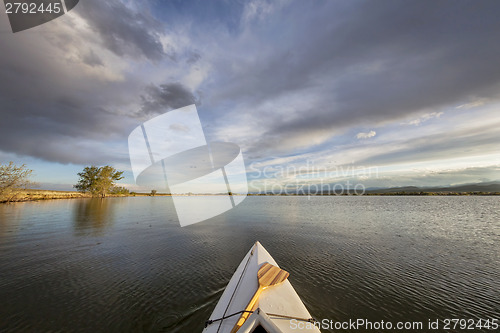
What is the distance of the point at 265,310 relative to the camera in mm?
4711

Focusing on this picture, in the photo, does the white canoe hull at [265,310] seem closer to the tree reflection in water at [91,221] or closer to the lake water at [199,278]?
the lake water at [199,278]

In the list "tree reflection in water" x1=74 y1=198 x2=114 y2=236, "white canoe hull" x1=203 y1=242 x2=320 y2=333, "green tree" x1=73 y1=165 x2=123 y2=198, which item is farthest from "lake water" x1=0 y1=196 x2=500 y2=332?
"green tree" x1=73 y1=165 x2=123 y2=198

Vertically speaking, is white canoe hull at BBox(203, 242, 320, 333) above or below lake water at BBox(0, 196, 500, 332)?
above

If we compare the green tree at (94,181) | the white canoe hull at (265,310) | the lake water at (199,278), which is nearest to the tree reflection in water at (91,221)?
the lake water at (199,278)

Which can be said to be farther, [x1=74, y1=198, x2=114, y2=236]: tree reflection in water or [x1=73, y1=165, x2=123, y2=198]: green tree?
[x1=73, y1=165, x2=123, y2=198]: green tree

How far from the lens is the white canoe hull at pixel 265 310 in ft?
13.4

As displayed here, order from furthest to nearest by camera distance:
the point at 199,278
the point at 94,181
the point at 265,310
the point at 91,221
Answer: the point at 94,181
the point at 91,221
the point at 199,278
the point at 265,310

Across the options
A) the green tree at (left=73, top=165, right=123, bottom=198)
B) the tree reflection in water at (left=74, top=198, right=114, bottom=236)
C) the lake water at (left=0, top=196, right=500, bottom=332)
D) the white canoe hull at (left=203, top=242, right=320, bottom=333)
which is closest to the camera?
the white canoe hull at (left=203, top=242, right=320, bottom=333)

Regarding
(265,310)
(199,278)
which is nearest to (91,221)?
(199,278)

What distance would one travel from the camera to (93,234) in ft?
54.1

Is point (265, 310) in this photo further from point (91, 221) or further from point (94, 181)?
point (94, 181)

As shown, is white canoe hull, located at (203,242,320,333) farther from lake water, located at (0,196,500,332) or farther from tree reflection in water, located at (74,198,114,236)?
tree reflection in water, located at (74,198,114,236)

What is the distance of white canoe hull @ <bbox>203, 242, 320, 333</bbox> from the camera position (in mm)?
4074

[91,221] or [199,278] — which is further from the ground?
[91,221]
